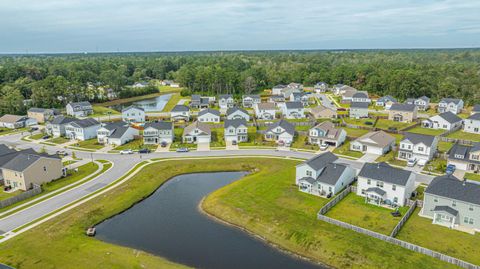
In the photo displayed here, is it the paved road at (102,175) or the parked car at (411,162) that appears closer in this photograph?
the paved road at (102,175)

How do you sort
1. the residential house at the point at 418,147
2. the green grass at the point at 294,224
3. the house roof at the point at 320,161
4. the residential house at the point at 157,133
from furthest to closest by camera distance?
the residential house at the point at 157,133 → the residential house at the point at 418,147 → the house roof at the point at 320,161 → the green grass at the point at 294,224

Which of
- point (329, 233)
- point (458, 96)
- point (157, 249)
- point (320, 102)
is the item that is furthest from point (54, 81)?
point (458, 96)

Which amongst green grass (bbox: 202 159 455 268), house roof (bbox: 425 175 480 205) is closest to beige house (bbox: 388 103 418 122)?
green grass (bbox: 202 159 455 268)

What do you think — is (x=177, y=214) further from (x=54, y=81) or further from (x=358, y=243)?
(x=54, y=81)

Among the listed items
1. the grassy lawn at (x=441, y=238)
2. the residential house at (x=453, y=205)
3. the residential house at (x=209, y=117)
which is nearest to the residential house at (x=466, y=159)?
the residential house at (x=453, y=205)

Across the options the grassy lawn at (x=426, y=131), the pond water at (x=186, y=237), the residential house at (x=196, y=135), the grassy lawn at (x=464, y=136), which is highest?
the residential house at (x=196, y=135)

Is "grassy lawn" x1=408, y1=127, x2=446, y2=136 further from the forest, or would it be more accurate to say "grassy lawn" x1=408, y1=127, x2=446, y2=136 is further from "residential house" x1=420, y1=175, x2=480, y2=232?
"residential house" x1=420, y1=175, x2=480, y2=232

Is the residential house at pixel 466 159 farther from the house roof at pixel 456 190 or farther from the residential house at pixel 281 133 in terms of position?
the residential house at pixel 281 133
